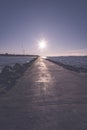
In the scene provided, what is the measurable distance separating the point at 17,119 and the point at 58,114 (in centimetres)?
122

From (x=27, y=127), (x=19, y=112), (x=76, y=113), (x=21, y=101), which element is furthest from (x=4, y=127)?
(x=21, y=101)

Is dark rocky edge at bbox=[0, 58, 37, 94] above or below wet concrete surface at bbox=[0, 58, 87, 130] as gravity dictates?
below

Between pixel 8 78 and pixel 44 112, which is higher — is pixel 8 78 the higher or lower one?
the lower one

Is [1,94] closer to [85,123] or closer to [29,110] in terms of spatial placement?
[29,110]

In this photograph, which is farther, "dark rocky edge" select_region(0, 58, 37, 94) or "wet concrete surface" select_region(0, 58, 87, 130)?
"dark rocky edge" select_region(0, 58, 37, 94)

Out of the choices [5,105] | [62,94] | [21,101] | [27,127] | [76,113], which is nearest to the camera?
[27,127]

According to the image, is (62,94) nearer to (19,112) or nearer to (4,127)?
(19,112)

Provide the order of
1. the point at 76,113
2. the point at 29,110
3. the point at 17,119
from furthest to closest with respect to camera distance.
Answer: the point at 29,110
the point at 76,113
the point at 17,119

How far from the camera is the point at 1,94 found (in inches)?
483

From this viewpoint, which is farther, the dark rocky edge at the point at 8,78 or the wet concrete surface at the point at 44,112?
the dark rocky edge at the point at 8,78

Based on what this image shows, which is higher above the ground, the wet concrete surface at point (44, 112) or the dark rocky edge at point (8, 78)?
the wet concrete surface at point (44, 112)

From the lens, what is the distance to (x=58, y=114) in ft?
26.3

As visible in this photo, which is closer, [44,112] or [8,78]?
[44,112]

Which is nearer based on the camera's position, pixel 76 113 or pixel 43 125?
pixel 43 125
